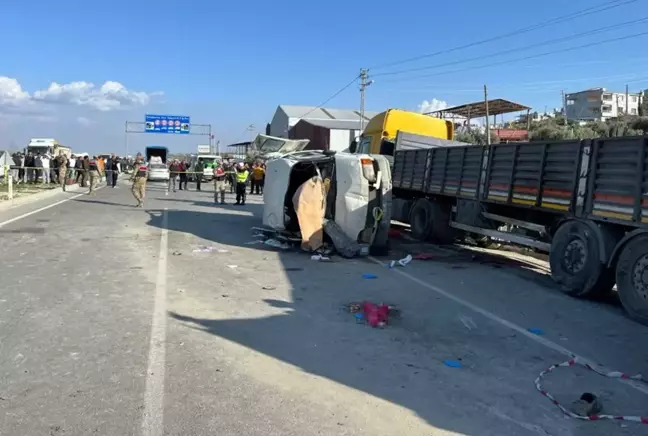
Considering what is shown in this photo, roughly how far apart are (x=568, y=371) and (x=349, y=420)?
230 centimetres

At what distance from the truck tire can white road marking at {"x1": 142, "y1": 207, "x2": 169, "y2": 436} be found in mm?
6974

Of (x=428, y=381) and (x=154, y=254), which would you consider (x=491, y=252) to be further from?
(x=428, y=381)

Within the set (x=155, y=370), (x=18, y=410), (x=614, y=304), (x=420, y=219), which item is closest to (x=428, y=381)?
(x=155, y=370)

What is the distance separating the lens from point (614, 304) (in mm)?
7980

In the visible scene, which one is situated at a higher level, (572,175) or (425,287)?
(572,175)

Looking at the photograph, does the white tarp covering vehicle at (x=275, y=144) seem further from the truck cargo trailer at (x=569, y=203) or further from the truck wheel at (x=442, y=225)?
the truck cargo trailer at (x=569, y=203)

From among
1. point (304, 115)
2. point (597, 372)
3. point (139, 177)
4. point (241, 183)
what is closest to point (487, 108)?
point (241, 183)

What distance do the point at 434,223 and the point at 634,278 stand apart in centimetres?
627

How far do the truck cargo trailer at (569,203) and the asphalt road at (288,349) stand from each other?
0.49 metres

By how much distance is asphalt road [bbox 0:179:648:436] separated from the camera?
4.00m

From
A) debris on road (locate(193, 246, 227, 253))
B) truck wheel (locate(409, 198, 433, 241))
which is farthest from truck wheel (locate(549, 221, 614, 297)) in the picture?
debris on road (locate(193, 246, 227, 253))

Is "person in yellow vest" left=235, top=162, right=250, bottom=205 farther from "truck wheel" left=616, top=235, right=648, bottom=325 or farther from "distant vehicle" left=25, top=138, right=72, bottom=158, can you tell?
"distant vehicle" left=25, top=138, right=72, bottom=158

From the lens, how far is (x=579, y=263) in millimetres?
8258

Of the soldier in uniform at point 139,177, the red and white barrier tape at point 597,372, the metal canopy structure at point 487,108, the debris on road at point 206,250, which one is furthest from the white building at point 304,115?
the red and white barrier tape at point 597,372
